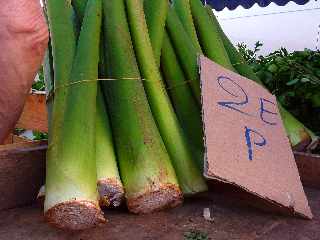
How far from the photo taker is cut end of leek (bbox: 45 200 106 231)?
103 centimetres

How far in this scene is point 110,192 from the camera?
3.79 ft

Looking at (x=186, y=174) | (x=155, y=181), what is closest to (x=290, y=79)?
(x=186, y=174)

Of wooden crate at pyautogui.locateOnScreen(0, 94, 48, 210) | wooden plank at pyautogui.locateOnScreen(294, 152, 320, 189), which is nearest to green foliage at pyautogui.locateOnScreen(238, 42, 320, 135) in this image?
wooden plank at pyautogui.locateOnScreen(294, 152, 320, 189)

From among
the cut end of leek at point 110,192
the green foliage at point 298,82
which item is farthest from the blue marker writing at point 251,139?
the green foliage at point 298,82

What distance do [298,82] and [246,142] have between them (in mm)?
582

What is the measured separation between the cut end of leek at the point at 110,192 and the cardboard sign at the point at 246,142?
9.3 inches

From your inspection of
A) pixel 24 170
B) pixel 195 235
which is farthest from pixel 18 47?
pixel 195 235

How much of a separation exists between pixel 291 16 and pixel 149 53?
14.4 ft

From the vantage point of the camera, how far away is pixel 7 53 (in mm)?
1084

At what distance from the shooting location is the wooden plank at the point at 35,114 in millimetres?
2059

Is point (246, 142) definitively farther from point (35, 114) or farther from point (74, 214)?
point (35, 114)

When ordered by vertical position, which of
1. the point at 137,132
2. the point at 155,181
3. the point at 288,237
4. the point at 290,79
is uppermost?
the point at 290,79

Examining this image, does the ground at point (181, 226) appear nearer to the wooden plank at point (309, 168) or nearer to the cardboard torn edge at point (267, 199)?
the cardboard torn edge at point (267, 199)

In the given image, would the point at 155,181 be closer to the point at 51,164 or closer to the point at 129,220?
the point at 129,220
